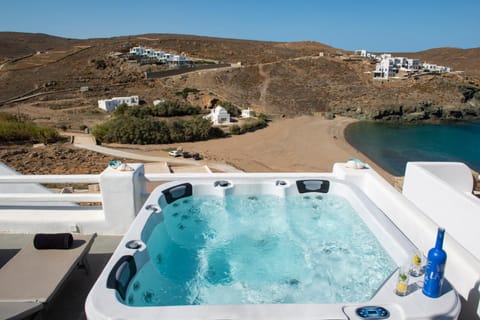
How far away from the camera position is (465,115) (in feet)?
102

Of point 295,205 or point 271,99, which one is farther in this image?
point 271,99

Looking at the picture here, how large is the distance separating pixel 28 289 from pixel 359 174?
3419 millimetres

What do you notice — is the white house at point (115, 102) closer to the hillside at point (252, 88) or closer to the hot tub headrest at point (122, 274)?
the hillside at point (252, 88)

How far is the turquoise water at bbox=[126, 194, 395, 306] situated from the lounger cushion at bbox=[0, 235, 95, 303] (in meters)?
0.52

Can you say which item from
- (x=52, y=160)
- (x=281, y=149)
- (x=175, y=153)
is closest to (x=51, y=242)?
(x=52, y=160)

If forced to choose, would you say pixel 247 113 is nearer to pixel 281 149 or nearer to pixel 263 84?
pixel 281 149

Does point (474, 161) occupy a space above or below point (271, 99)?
below

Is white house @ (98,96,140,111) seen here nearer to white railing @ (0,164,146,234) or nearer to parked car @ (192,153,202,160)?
parked car @ (192,153,202,160)

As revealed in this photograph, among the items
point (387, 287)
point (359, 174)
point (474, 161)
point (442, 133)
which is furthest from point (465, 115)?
point (387, 287)

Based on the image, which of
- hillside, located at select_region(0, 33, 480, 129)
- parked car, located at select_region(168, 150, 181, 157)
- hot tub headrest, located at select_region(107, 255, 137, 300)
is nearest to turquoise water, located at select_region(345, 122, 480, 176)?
hillside, located at select_region(0, 33, 480, 129)

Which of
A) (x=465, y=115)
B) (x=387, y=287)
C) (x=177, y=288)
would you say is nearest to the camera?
(x=387, y=287)

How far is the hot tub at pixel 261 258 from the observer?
2.03m

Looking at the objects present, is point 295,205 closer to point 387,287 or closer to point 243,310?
point 387,287

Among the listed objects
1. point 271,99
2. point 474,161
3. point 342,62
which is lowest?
point 474,161
